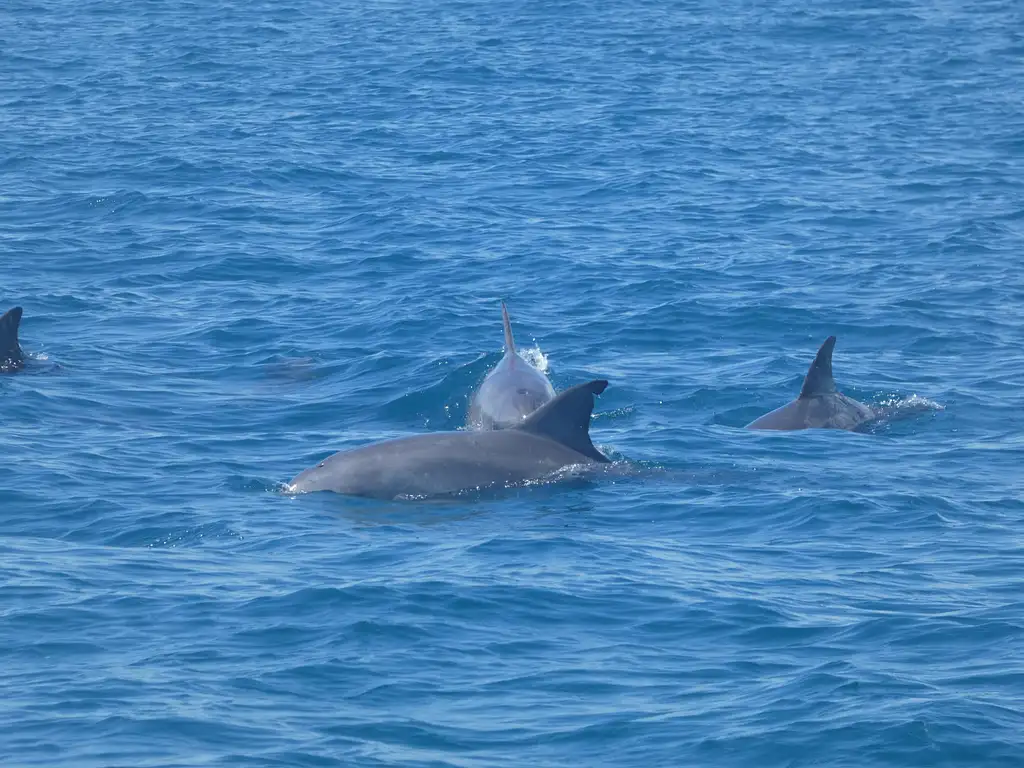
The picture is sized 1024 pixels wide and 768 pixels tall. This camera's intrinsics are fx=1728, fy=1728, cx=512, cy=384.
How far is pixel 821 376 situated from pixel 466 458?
5.07 metres

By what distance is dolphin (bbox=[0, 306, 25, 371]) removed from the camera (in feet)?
74.0

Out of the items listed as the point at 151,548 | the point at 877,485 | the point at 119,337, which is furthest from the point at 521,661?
the point at 119,337

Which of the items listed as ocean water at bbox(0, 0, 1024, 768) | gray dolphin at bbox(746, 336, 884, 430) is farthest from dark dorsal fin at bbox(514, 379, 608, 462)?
gray dolphin at bbox(746, 336, 884, 430)

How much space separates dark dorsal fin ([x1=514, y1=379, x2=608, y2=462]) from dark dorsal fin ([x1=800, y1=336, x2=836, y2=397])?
3.60m

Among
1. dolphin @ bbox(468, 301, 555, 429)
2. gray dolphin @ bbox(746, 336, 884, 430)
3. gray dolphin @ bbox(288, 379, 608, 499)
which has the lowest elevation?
gray dolphin @ bbox(746, 336, 884, 430)

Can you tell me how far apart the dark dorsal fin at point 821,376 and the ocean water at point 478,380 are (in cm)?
71

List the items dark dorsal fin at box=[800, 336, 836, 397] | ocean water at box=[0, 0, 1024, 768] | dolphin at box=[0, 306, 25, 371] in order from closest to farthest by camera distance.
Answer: ocean water at box=[0, 0, 1024, 768] → dark dorsal fin at box=[800, 336, 836, 397] → dolphin at box=[0, 306, 25, 371]

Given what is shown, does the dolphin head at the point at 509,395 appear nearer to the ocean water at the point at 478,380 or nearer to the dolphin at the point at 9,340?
the ocean water at the point at 478,380

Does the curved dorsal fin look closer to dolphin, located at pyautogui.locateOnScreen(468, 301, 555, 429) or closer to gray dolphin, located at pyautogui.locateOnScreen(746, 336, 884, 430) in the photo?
dolphin, located at pyautogui.locateOnScreen(468, 301, 555, 429)

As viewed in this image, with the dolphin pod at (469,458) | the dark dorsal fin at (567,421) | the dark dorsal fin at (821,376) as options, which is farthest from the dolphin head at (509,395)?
the dark dorsal fin at (821,376)

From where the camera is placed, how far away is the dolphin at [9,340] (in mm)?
22547

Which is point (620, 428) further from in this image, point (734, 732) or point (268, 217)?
point (268, 217)

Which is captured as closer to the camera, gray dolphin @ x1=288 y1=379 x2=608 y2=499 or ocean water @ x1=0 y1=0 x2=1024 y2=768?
ocean water @ x1=0 y1=0 x2=1024 y2=768

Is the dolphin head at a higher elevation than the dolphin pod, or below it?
below
